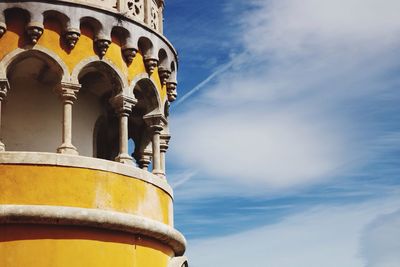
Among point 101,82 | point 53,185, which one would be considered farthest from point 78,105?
point 53,185

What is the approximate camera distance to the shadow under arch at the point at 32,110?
17.3 metres

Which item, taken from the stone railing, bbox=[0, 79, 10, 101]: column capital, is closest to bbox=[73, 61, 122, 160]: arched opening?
the stone railing

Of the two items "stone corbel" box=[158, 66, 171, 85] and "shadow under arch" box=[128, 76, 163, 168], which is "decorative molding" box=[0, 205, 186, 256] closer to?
"shadow under arch" box=[128, 76, 163, 168]

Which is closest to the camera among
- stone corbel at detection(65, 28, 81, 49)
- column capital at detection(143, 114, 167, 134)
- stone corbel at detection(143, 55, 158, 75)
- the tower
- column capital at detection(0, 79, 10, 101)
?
the tower

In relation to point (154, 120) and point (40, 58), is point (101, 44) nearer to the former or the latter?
point (40, 58)

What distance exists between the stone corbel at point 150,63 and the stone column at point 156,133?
0.87 m

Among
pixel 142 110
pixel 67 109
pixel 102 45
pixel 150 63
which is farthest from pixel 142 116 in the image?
pixel 67 109

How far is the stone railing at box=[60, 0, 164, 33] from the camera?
674 inches

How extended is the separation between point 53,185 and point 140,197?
1727mm

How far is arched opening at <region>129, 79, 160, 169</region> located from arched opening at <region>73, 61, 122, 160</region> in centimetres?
50

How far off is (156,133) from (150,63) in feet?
4.43

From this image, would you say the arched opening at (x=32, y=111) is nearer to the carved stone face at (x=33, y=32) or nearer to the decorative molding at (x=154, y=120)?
the carved stone face at (x=33, y=32)

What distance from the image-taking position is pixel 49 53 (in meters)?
16.2

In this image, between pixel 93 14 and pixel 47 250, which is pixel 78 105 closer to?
pixel 93 14
